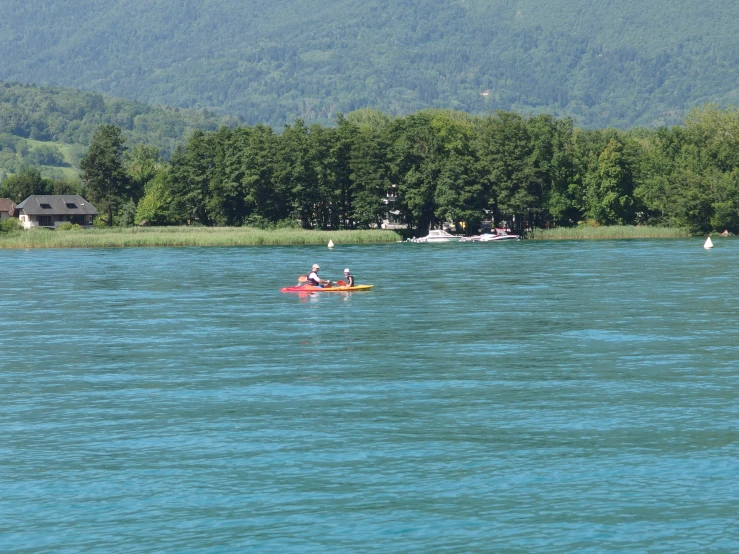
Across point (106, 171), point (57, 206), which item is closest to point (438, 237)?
point (106, 171)

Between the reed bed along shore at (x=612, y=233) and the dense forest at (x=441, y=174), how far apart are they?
2205 millimetres

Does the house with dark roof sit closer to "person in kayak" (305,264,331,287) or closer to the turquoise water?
"person in kayak" (305,264,331,287)

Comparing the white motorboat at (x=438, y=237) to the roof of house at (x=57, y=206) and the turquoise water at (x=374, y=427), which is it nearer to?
the roof of house at (x=57, y=206)

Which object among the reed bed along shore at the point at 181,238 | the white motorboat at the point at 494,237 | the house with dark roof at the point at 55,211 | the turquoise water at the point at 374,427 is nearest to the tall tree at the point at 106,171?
the house with dark roof at the point at 55,211

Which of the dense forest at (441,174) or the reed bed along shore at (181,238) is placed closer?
the reed bed along shore at (181,238)

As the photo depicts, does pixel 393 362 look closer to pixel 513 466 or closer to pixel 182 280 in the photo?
pixel 513 466

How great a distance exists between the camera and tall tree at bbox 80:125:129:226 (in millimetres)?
171750

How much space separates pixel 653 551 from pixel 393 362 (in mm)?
18362

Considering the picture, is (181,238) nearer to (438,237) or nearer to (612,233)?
(438,237)

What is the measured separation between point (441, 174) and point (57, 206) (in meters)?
79.8

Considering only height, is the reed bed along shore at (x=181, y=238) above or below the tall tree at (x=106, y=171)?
below

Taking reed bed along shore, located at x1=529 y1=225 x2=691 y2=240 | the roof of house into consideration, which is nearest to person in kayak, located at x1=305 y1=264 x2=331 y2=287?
reed bed along shore, located at x1=529 y1=225 x2=691 y2=240

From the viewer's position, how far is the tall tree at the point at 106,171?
172m

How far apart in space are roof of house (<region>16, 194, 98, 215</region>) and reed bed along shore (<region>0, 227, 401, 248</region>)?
181ft
